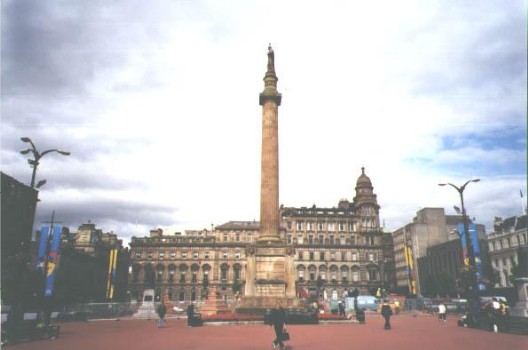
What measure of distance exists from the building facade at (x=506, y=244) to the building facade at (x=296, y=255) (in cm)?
2187

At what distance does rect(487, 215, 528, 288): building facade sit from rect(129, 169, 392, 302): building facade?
2187 centimetres

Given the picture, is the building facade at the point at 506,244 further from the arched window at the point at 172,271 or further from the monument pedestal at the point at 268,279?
the arched window at the point at 172,271

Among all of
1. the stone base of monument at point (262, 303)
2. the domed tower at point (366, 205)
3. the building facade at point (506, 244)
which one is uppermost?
the domed tower at point (366, 205)

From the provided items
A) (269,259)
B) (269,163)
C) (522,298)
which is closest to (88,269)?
(269,163)

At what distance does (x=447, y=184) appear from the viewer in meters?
24.9

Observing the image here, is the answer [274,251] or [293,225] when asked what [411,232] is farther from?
[274,251]

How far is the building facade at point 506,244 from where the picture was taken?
6284cm

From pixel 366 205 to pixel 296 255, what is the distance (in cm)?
2002

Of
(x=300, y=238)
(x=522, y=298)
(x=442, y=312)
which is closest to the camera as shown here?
(x=522, y=298)

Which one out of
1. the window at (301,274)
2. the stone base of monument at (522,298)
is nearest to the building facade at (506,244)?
the window at (301,274)

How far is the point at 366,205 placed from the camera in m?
87.4

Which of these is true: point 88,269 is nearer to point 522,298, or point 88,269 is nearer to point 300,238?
point 300,238

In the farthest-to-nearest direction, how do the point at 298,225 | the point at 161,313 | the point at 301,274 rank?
the point at 298,225
the point at 301,274
the point at 161,313

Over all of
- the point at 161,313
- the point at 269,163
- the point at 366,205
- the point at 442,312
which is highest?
the point at 366,205
